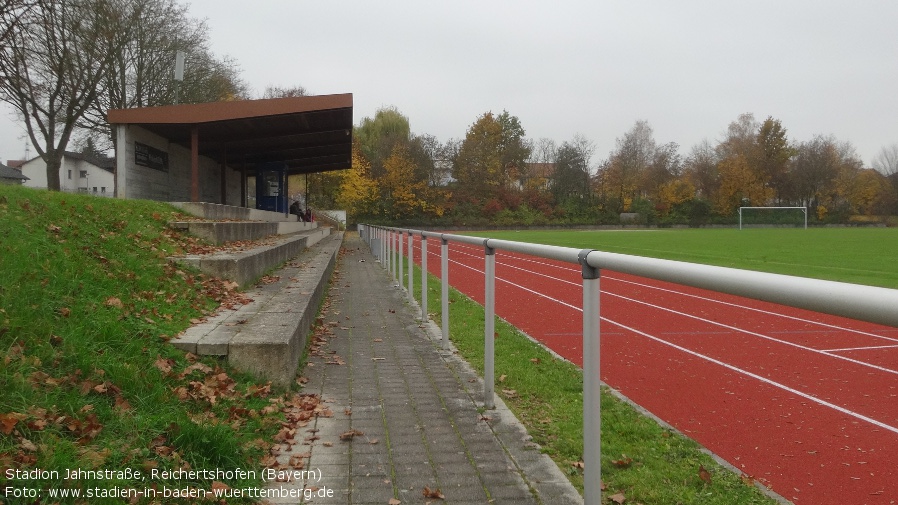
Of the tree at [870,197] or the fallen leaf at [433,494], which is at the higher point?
the tree at [870,197]

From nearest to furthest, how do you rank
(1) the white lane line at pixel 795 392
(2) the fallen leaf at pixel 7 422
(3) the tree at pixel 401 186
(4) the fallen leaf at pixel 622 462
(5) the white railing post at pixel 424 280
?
(1) the white lane line at pixel 795 392
(2) the fallen leaf at pixel 7 422
(4) the fallen leaf at pixel 622 462
(5) the white railing post at pixel 424 280
(3) the tree at pixel 401 186

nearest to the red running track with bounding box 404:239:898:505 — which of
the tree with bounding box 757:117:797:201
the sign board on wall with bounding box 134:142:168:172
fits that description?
the sign board on wall with bounding box 134:142:168:172

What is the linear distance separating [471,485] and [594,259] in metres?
1.32

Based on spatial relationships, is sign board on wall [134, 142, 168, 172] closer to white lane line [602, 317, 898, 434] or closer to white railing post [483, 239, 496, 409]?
white railing post [483, 239, 496, 409]

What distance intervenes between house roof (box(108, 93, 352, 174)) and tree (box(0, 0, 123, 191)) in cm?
651

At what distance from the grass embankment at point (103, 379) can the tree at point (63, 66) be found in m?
21.7

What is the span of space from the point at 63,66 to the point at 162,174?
37.6 ft

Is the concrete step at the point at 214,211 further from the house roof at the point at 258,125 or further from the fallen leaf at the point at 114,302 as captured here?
the fallen leaf at the point at 114,302

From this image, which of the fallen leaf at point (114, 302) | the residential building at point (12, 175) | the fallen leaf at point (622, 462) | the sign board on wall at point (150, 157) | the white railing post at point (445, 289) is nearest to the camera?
the fallen leaf at point (622, 462)

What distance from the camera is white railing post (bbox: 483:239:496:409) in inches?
184

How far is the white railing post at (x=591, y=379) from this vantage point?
8.91 feet

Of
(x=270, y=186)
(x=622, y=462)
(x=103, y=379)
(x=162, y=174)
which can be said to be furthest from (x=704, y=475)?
(x=270, y=186)

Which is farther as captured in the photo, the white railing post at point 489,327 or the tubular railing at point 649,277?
the white railing post at point 489,327

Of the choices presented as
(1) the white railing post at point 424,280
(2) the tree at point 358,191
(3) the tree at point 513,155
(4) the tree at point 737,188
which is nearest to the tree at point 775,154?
(4) the tree at point 737,188
